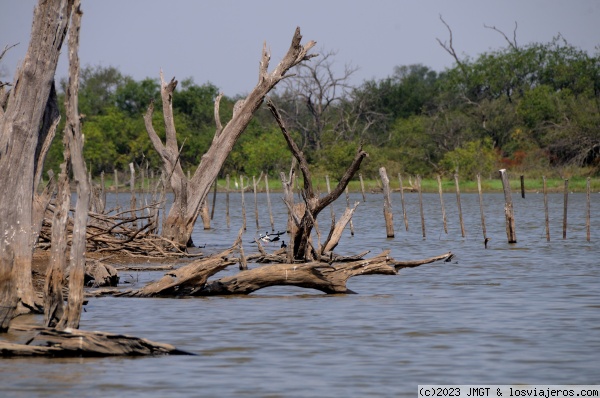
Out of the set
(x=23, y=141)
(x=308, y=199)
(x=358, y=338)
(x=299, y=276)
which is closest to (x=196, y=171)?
(x=308, y=199)

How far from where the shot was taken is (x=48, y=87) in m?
Result: 10.8

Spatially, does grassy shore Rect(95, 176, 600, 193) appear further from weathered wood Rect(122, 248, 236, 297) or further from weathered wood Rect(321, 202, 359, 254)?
weathered wood Rect(122, 248, 236, 297)

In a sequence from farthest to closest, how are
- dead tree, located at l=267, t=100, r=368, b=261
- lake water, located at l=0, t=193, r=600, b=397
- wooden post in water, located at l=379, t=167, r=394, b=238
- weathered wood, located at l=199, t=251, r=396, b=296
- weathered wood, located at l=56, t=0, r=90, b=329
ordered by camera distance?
1. wooden post in water, located at l=379, t=167, r=394, b=238
2. dead tree, located at l=267, t=100, r=368, b=261
3. weathered wood, located at l=199, t=251, r=396, b=296
4. weathered wood, located at l=56, t=0, r=90, b=329
5. lake water, located at l=0, t=193, r=600, b=397

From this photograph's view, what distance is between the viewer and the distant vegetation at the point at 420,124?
60.0m

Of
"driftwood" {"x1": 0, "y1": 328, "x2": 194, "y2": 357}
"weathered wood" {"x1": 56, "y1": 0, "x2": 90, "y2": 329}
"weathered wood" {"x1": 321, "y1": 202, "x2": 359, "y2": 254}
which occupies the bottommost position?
"driftwood" {"x1": 0, "y1": 328, "x2": 194, "y2": 357}

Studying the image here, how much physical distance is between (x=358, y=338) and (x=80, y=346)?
2.95m

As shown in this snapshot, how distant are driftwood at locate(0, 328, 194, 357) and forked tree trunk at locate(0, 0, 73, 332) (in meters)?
1.48

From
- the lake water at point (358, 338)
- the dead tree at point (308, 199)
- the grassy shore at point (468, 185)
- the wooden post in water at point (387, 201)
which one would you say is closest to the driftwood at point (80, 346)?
the lake water at point (358, 338)

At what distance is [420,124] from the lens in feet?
221

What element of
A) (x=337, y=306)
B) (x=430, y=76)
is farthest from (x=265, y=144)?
(x=430, y=76)

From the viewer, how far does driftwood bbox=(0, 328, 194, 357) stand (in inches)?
356

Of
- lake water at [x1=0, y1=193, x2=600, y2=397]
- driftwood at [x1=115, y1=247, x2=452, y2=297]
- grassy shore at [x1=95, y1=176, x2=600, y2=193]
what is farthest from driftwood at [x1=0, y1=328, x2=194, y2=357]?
grassy shore at [x1=95, y1=176, x2=600, y2=193]

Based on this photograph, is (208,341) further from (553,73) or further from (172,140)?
(553,73)

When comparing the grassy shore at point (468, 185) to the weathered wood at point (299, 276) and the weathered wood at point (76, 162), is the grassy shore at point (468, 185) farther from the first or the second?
the weathered wood at point (76, 162)
